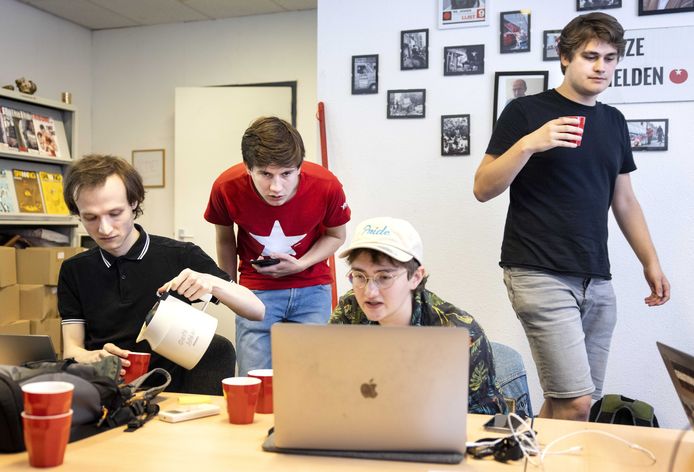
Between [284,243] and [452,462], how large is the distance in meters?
1.35

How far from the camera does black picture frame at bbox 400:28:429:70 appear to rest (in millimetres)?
2877

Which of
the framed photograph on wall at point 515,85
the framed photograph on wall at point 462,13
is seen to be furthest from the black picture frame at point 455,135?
the framed photograph on wall at point 462,13

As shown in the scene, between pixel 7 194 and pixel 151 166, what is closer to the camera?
pixel 7 194

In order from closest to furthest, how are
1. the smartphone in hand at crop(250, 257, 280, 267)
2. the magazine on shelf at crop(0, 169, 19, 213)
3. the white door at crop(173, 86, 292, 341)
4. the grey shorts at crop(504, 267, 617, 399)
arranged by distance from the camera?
the grey shorts at crop(504, 267, 617, 399) → the smartphone in hand at crop(250, 257, 280, 267) → the magazine on shelf at crop(0, 169, 19, 213) → the white door at crop(173, 86, 292, 341)

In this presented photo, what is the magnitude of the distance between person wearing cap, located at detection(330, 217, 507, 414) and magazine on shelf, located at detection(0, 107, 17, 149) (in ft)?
10.5

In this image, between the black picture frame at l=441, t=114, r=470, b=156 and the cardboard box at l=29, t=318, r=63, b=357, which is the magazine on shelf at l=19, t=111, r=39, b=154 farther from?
the black picture frame at l=441, t=114, r=470, b=156

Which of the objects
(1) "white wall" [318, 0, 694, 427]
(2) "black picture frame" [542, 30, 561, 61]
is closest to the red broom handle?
(1) "white wall" [318, 0, 694, 427]

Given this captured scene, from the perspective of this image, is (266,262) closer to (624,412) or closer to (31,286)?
(624,412)

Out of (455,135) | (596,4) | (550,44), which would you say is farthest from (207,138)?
(596,4)

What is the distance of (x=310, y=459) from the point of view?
106cm

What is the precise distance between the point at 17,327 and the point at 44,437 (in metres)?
3.07

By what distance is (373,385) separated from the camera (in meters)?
1.01

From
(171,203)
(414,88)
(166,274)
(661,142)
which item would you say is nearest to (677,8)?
(661,142)

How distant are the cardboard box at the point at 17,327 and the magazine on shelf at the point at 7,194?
2.22ft
